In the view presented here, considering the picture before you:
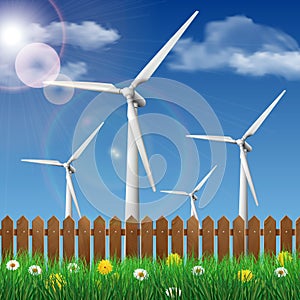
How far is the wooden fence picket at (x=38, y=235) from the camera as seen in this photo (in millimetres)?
10422

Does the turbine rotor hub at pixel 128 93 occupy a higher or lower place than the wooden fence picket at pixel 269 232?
higher

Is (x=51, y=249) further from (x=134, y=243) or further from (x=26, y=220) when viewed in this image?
(x=134, y=243)

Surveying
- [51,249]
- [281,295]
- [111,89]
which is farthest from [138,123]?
[281,295]

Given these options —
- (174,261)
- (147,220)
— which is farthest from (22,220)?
(174,261)

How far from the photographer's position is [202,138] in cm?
1742

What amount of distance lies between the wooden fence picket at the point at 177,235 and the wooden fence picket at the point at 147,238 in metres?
0.39

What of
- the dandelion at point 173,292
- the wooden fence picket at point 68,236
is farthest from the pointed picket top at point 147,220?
the dandelion at point 173,292

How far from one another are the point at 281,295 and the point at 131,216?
18.8 ft

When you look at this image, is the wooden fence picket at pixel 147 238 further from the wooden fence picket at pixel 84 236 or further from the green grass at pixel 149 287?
the green grass at pixel 149 287

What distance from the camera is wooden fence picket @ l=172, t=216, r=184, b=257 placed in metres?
Answer: 10.3

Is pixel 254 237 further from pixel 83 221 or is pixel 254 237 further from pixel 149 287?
pixel 149 287

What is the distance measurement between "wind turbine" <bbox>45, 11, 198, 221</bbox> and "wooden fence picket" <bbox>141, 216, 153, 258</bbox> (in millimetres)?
423

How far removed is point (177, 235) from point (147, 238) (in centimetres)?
53

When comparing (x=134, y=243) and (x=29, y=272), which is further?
(x=134, y=243)
